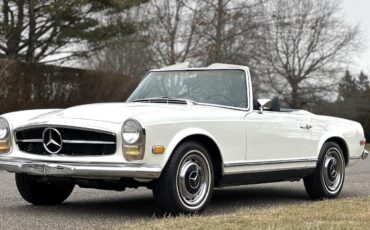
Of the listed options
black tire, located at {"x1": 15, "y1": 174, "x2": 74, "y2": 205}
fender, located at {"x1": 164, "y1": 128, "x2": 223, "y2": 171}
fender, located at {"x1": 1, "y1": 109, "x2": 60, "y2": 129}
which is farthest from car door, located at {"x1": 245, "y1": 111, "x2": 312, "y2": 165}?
fender, located at {"x1": 1, "y1": 109, "x2": 60, "y2": 129}

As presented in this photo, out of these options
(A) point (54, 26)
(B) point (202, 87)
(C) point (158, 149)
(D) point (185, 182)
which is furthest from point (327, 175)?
(A) point (54, 26)

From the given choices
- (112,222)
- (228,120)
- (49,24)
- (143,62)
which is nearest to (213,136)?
(228,120)

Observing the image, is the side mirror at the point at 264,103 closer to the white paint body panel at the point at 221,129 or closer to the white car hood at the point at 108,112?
the white paint body panel at the point at 221,129

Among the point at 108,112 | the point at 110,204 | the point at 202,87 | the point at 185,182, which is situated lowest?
the point at 110,204

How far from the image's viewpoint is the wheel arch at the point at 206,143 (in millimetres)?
6461

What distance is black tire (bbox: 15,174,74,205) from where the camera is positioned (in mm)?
7508

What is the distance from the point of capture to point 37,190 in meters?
7.55

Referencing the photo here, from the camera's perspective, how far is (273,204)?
8055mm

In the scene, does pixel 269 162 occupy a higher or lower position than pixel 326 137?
lower

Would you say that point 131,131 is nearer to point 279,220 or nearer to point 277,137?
point 279,220

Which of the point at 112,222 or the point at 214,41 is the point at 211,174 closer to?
the point at 112,222

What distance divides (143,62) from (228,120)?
32.1 meters

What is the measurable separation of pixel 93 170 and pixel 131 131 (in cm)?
50

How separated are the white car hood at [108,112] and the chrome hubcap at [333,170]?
2.57 meters
